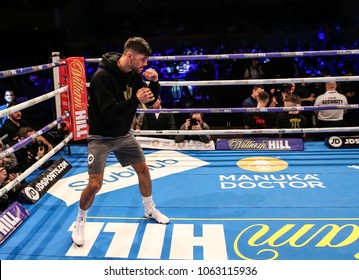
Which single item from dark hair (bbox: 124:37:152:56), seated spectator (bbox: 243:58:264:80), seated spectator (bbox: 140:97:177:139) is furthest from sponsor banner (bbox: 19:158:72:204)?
seated spectator (bbox: 243:58:264:80)

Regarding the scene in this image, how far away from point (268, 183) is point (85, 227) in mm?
1747

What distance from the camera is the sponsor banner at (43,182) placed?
128 inches

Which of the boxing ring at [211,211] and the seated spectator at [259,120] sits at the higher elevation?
the seated spectator at [259,120]

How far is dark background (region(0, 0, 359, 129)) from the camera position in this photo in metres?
10.2

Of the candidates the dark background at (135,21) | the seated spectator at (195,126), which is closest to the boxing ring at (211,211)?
the seated spectator at (195,126)

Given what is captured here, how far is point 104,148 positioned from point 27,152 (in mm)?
1634

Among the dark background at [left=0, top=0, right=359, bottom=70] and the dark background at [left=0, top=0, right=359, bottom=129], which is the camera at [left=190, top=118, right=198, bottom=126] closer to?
the dark background at [left=0, top=0, right=359, bottom=129]

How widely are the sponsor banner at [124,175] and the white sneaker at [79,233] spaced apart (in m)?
0.69

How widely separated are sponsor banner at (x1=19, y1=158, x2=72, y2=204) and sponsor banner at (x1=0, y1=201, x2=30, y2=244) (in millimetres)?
245

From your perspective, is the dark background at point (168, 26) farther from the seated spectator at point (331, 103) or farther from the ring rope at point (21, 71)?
the ring rope at point (21, 71)

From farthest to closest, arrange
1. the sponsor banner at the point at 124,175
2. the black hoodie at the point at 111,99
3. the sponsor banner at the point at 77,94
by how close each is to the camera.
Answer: the sponsor banner at the point at 77,94, the sponsor banner at the point at 124,175, the black hoodie at the point at 111,99

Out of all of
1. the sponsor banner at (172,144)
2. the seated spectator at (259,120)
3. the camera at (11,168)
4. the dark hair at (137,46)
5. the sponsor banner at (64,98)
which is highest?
the dark hair at (137,46)

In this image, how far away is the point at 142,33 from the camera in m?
11.5
